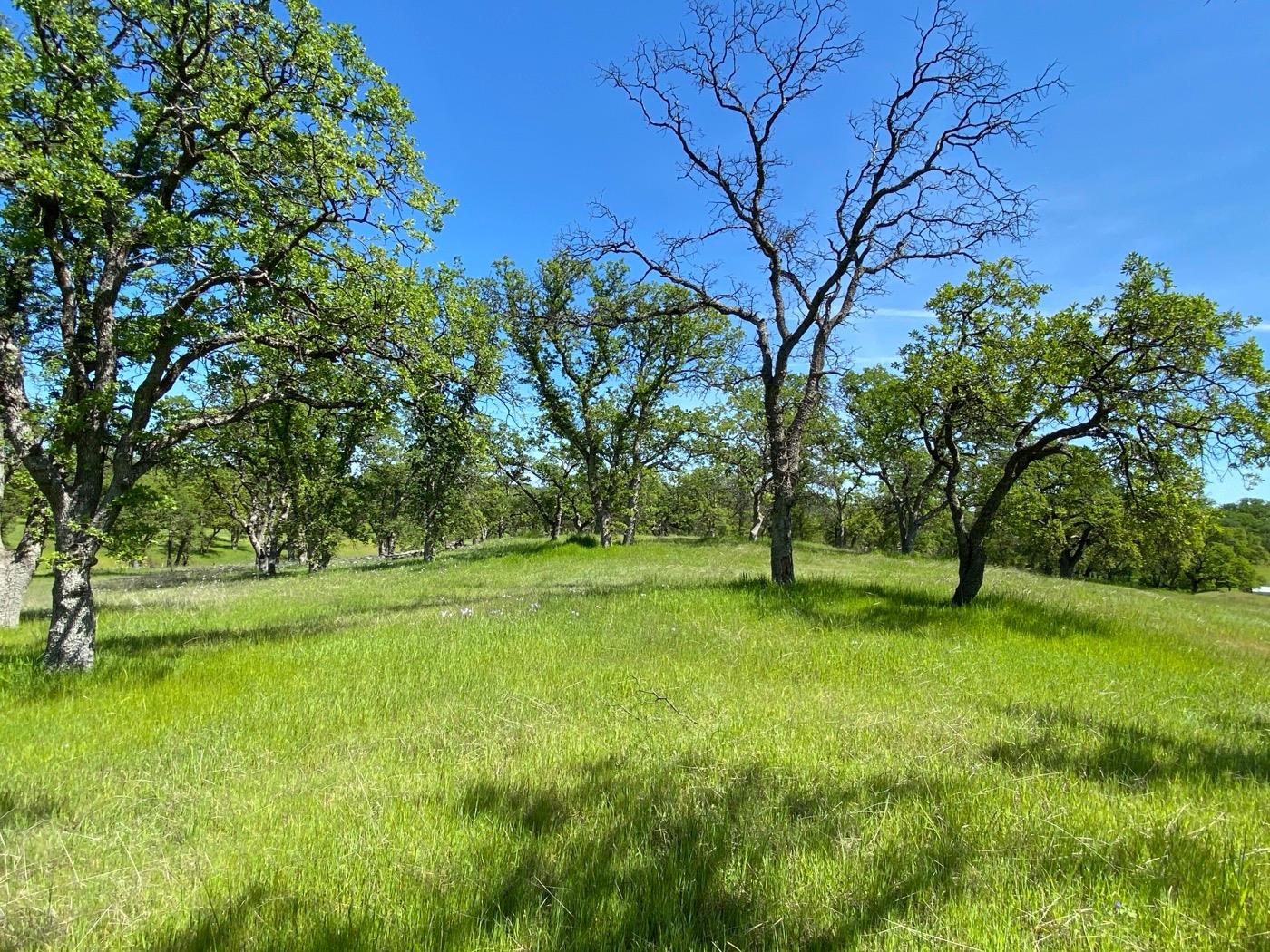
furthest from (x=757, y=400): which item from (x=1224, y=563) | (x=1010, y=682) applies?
(x=1224, y=563)

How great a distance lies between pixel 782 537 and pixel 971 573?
12.8ft

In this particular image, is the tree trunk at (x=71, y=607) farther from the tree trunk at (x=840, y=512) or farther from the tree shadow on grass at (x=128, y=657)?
the tree trunk at (x=840, y=512)

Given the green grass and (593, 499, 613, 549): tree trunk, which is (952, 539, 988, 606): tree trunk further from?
(593, 499, 613, 549): tree trunk

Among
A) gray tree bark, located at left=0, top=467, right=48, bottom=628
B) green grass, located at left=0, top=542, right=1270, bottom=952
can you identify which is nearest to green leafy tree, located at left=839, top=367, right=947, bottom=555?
green grass, located at left=0, top=542, right=1270, bottom=952

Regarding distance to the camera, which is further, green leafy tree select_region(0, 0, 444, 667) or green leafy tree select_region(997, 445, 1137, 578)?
green leafy tree select_region(997, 445, 1137, 578)

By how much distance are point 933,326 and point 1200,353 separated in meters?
4.81

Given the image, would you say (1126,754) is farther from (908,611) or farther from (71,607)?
(71,607)

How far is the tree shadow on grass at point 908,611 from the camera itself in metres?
9.73

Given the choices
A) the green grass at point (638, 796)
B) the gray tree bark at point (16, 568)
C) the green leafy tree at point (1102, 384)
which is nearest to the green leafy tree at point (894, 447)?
the green leafy tree at point (1102, 384)

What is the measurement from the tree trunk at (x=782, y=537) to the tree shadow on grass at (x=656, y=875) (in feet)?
30.6

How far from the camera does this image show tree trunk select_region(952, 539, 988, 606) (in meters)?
11.5

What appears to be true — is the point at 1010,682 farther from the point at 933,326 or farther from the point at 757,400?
the point at 757,400

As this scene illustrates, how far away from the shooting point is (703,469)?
174 feet

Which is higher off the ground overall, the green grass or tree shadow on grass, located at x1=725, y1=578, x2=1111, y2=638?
tree shadow on grass, located at x1=725, y1=578, x2=1111, y2=638
